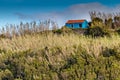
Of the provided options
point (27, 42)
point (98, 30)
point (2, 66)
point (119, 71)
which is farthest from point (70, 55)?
point (98, 30)

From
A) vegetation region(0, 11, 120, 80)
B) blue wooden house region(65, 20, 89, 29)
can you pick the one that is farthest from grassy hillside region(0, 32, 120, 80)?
blue wooden house region(65, 20, 89, 29)

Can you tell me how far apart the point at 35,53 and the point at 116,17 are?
27196mm

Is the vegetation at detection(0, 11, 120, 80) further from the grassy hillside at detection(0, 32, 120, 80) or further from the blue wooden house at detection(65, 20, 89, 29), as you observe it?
the blue wooden house at detection(65, 20, 89, 29)

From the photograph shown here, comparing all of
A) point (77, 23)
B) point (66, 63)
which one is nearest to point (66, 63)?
point (66, 63)

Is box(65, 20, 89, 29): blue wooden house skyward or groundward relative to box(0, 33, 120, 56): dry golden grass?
groundward

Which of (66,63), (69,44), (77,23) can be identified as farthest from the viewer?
(77,23)

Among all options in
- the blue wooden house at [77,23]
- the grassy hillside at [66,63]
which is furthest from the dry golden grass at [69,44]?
the blue wooden house at [77,23]

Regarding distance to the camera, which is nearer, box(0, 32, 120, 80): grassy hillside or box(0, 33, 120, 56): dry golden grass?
box(0, 32, 120, 80): grassy hillside

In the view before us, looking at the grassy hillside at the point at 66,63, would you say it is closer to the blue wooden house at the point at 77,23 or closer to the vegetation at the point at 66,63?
the vegetation at the point at 66,63

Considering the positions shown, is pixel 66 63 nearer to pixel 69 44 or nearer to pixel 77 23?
pixel 69 44

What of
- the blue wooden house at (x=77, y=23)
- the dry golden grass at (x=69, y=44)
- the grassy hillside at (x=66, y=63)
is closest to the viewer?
the grassy hillside at (x=66, y=63)

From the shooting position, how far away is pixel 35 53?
1162 centimetres

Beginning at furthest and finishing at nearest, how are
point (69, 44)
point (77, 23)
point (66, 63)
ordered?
point (77, 23) < point (69, 44) < point (66, 63)

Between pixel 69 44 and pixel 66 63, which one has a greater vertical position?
pixel 69 44
